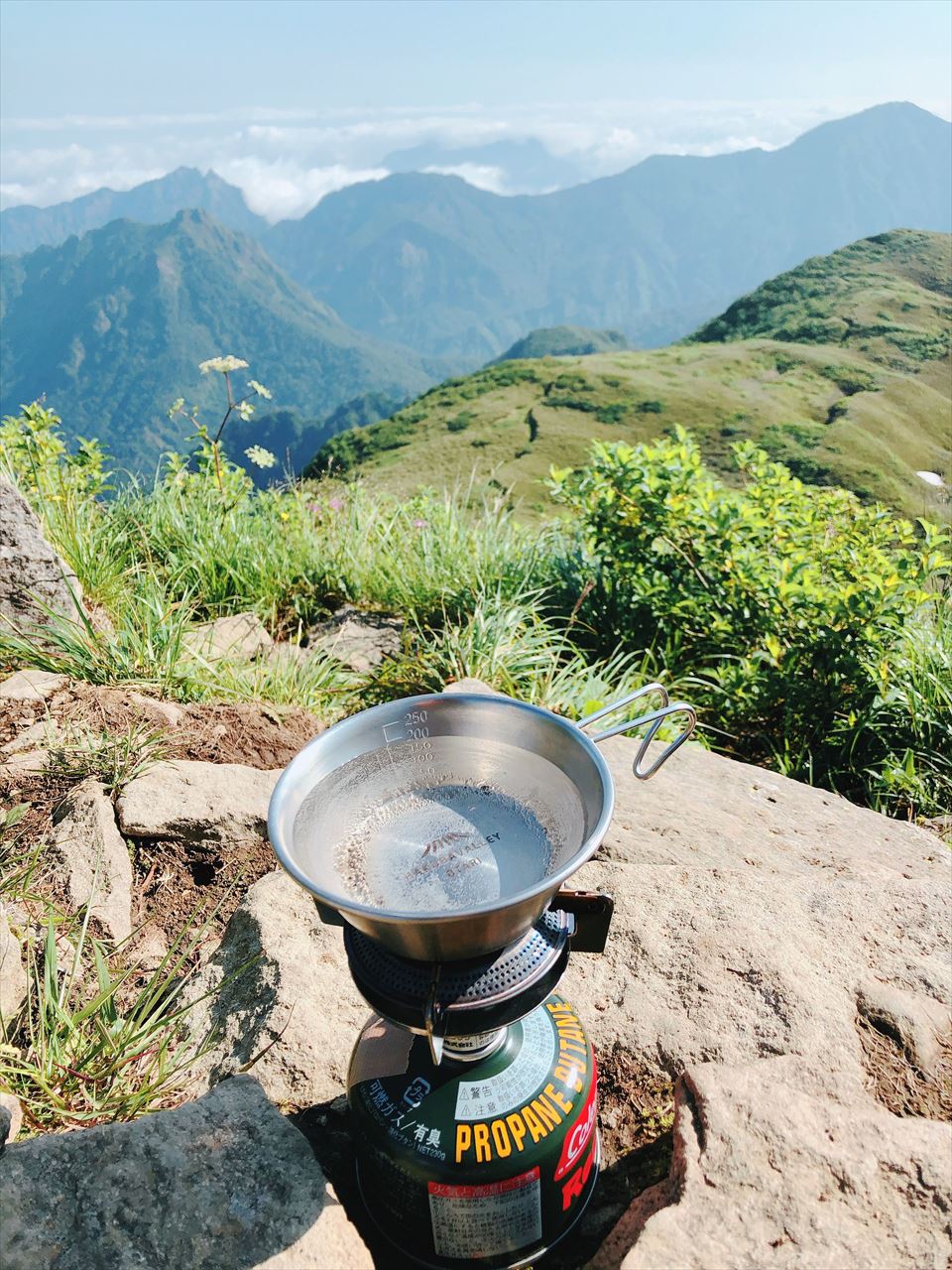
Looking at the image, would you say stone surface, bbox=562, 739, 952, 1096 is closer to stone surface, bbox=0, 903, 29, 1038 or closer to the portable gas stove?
the portable gas stove

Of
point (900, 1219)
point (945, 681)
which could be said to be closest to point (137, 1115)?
point (900, 1219)

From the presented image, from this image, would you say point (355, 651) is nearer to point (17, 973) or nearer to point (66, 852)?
point (66, 852)

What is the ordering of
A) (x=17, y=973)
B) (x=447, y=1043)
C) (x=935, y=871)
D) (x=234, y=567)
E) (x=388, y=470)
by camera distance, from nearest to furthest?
(x=447, y=1043) → (x=17, y=973) → (x=935, y=871) → (x=234, y=567) → (x=388, y=470)

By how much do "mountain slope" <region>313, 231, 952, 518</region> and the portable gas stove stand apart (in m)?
40.1

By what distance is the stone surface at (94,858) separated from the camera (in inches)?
112

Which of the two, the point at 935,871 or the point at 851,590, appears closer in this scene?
the point at 935,871

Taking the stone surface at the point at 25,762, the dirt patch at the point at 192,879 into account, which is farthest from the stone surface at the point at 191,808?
the stone surface at the point at 25,762

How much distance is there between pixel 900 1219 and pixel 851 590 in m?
3.53

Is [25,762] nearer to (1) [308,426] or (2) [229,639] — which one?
(2) [229,639]

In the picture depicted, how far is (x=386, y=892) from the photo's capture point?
5.21 feet

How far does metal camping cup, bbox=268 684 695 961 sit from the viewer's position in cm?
147

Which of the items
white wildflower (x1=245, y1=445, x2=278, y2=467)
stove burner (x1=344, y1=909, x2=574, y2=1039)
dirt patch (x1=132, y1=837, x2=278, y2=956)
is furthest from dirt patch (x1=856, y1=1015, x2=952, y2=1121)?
white wildflower (x1=245, y1=445, x2=278, y2=467)

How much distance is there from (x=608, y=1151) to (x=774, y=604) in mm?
3574

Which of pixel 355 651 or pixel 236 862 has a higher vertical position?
pixel 236 862
